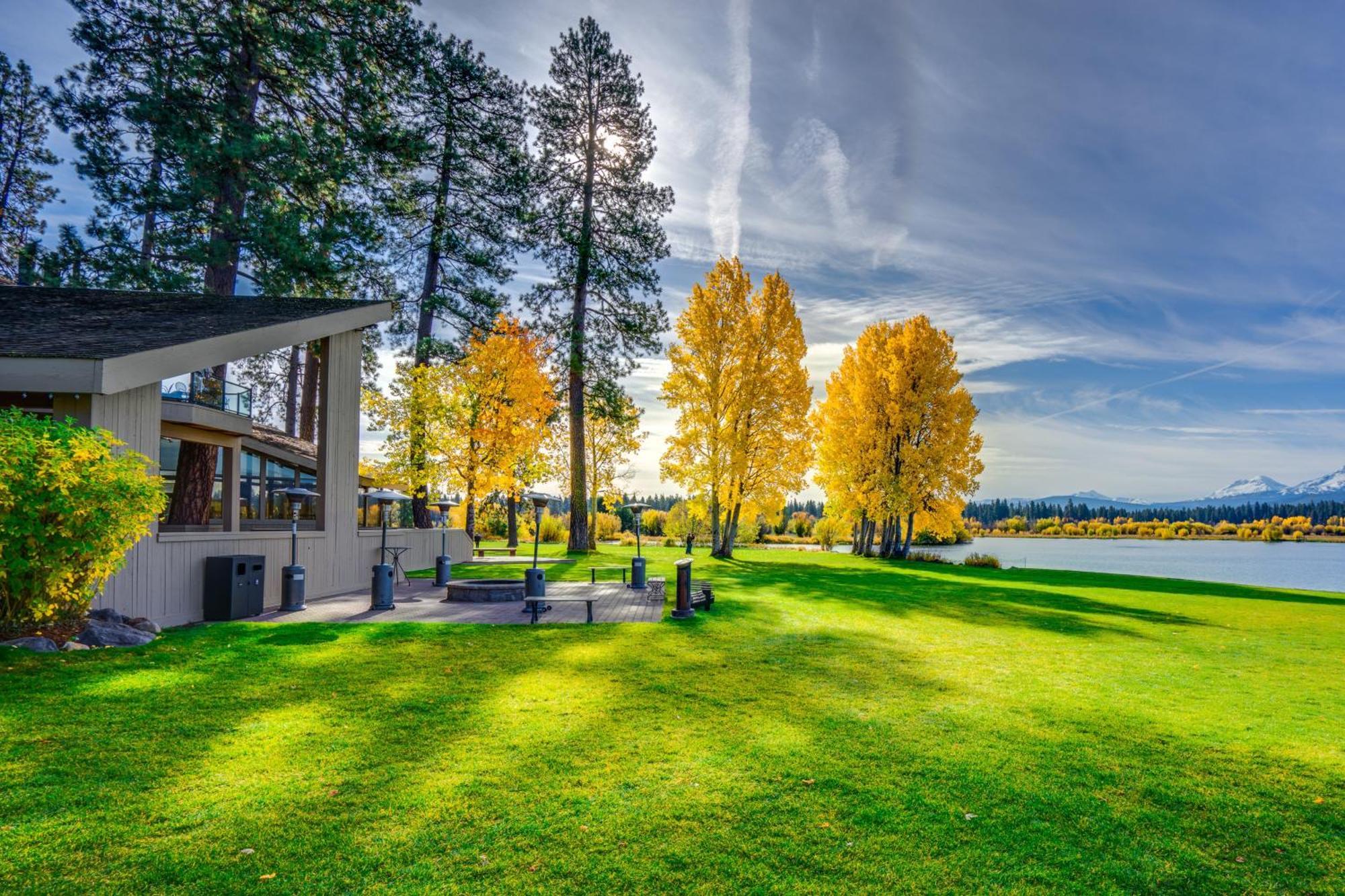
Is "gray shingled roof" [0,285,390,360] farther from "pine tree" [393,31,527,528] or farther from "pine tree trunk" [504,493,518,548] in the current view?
"pine tree trunk" [504,493,518,548]

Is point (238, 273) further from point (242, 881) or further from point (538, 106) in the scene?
point (242, 881)

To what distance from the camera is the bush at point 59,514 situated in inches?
277

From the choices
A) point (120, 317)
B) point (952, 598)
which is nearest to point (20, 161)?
point (120, 317)

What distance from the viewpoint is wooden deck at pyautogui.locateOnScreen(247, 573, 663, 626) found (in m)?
11.3

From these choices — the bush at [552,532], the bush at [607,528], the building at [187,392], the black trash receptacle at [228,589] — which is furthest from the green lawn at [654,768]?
the bush at [607,528]

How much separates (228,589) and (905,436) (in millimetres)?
27118

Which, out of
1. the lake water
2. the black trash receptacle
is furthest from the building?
the lake water

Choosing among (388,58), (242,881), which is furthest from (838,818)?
(388,58)

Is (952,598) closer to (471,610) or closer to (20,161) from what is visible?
(471,610)

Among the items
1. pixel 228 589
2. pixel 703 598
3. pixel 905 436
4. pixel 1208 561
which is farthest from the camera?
pixel 1208 561

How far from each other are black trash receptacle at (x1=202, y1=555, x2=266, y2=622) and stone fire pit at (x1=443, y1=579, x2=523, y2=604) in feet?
12.2

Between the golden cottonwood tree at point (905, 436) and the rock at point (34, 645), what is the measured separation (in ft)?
91.7

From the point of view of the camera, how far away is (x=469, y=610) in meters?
12.5

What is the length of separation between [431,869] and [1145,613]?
16.9m
